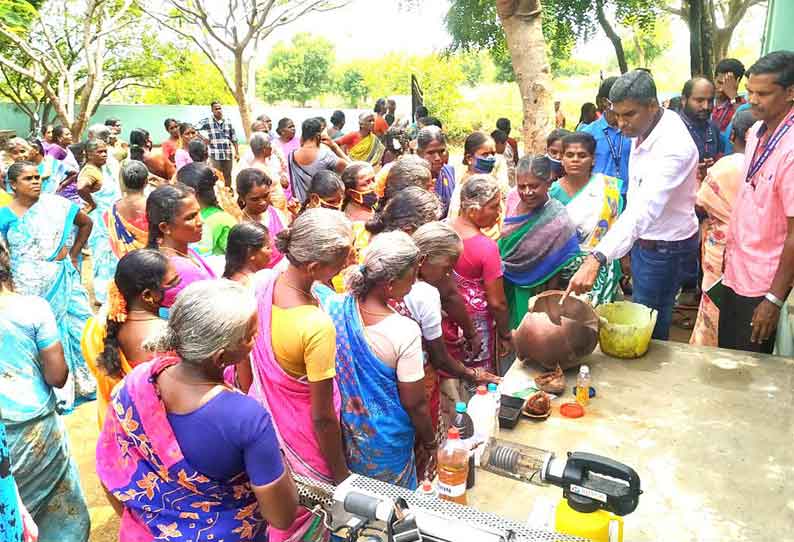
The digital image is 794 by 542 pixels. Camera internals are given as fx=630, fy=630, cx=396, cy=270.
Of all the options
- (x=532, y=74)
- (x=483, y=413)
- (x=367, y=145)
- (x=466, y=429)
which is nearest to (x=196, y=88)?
(x=367, y=145)

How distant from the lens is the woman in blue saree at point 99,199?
5.82 m

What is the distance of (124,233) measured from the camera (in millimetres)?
4082

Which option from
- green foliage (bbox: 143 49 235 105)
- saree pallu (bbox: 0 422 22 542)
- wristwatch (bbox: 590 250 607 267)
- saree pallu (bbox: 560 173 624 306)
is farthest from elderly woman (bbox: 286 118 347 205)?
green foliage (bbox: 143 49 235 105)

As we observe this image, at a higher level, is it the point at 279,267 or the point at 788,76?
the point at 788,76

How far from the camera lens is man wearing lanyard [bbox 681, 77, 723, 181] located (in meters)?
5.18

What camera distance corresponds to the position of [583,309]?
9.37 feet

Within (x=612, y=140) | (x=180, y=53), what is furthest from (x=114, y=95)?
(x=612, y=140)

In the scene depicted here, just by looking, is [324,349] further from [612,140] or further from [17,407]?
[612,140]

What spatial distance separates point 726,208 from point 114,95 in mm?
37490

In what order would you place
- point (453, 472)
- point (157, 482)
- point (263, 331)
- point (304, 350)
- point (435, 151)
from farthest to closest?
point (435, 151) < point (263, 331) < point (304, 350) < point (453, 472) < point (157, 482)

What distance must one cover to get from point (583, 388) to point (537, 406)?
0.26 metres

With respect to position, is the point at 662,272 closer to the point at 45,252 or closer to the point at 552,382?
the point at 552,382

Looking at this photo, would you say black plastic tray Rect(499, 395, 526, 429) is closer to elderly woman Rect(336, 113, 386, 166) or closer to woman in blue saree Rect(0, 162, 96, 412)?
woman in blue saree Rect(0, 162, 96, 412)

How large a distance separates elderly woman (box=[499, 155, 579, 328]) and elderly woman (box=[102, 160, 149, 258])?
2.29 m
